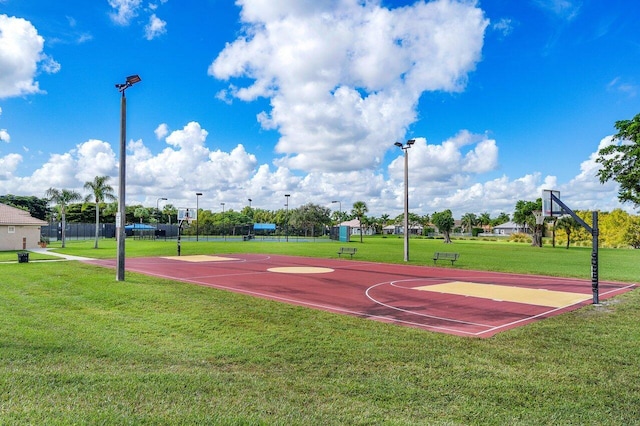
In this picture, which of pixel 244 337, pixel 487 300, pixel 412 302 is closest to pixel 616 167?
pixel 487 300

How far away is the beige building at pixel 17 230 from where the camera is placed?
38.2 m

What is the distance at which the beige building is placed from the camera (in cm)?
3819

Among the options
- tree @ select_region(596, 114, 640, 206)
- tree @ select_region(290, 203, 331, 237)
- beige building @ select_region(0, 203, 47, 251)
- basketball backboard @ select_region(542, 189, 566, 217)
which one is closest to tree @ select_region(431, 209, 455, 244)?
tree @ select_region(290, 203, 331, 237)

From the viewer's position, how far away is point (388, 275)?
20438 millimetres

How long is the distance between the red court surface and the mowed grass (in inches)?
44.0

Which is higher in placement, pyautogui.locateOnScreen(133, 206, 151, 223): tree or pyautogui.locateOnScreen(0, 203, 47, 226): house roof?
pyautogui.locateOnScreen(133, 206, 151, 223): tree

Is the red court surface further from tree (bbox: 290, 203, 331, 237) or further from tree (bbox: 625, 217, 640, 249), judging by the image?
tree (bbox: 290, 203, 331, 237)

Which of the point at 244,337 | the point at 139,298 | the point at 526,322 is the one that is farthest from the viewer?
the point at 139,298

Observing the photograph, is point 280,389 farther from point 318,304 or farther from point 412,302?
point 412,302

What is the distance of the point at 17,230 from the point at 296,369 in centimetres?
4282

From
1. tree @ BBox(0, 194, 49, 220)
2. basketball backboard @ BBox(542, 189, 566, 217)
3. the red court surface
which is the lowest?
the red court surface

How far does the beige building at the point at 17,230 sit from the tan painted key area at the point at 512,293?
38.8 m

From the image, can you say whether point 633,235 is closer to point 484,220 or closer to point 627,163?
point 627,163

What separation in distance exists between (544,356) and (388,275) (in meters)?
13.2
